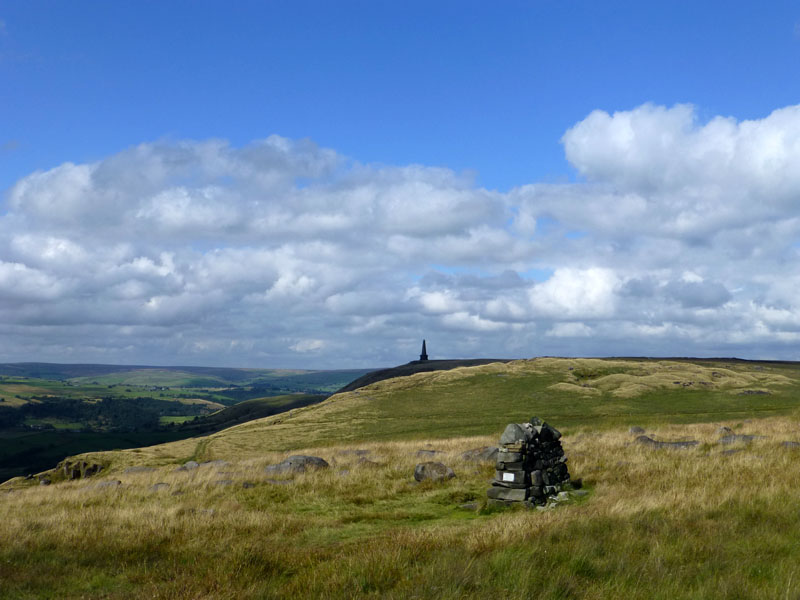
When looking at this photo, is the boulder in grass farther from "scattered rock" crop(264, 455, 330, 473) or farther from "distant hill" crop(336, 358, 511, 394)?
"distant hill" crop(336, 358, 511, 394)

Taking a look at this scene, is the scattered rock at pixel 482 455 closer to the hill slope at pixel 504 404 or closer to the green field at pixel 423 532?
the green field at pixel 423 532

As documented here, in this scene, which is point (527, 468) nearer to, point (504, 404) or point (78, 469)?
point (78, 469)

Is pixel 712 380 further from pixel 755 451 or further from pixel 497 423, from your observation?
pixel 755 451

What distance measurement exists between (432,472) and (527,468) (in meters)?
4.77

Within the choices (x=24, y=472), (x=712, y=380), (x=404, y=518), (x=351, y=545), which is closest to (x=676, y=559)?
(x=351, y=545)

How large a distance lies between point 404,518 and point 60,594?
8.19 m

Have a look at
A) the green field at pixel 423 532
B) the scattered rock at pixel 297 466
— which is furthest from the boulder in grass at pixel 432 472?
the scattered rock at pixel 297 466

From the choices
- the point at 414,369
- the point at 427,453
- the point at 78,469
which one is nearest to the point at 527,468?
the point at 427,453

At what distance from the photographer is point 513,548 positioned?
927cm

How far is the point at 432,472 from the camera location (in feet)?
63.9

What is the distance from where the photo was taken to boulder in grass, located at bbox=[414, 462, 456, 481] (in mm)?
19141

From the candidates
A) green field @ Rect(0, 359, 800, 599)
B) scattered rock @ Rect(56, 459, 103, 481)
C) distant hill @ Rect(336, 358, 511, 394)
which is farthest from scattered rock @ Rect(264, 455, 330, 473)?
distant hill @ Rect(336, 358, 511, 394)

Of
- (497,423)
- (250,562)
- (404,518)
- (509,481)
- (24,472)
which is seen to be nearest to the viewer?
(250,562)

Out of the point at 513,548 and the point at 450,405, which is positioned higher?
the point at 513,548
